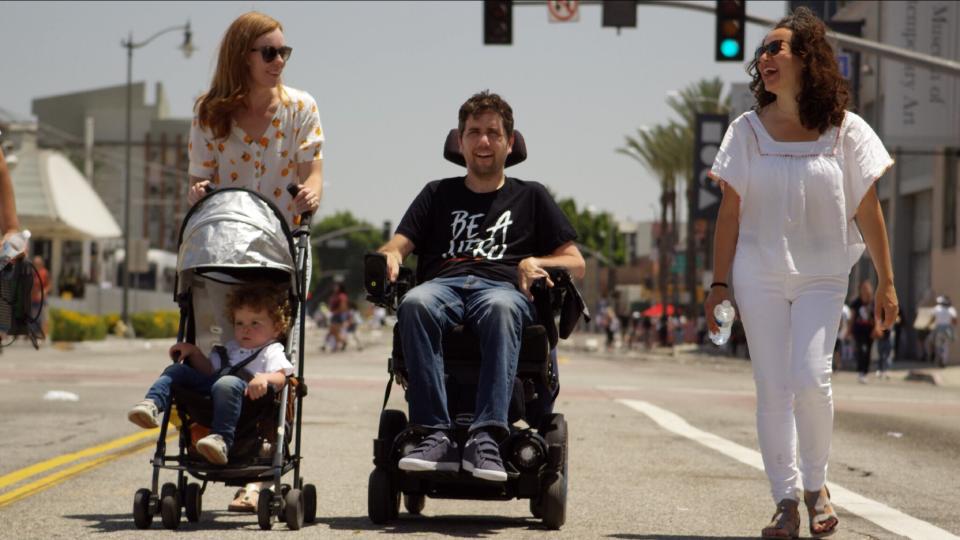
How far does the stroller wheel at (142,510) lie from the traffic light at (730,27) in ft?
55.9

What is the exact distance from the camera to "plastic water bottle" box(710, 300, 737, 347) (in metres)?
6.47

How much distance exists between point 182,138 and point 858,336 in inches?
5192

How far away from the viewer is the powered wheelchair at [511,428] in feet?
21.6

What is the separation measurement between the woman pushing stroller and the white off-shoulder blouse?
5.97 feet

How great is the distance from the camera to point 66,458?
991cm

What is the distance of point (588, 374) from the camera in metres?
29.1

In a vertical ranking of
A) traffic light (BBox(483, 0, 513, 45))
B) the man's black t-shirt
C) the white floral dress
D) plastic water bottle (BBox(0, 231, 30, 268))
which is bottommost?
plastic water bottle (BBox(0, 231, 30, 268))

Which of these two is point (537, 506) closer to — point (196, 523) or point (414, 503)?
point (414, 503)

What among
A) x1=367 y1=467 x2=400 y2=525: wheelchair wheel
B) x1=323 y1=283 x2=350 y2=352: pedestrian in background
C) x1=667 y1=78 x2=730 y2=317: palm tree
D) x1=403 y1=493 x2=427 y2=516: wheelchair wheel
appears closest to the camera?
x1=367 y1=467 x2=400 y2=525: wheelchair wheel

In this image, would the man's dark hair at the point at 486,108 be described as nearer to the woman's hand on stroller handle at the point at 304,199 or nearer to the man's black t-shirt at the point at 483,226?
the man's black t-shirt at the point at 483,226

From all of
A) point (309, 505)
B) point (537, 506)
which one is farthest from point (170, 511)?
point (537, 506)

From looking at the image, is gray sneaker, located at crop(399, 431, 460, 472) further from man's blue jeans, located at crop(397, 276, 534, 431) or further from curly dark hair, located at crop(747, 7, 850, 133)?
curly dark hair, located at crop(747, 7, 850, 133)

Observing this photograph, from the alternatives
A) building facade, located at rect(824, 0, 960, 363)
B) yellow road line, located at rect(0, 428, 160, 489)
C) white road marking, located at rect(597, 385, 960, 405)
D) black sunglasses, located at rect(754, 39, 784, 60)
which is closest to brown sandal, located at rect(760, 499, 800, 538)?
black sunglasses, located at rect(754, 39, 784, 60)

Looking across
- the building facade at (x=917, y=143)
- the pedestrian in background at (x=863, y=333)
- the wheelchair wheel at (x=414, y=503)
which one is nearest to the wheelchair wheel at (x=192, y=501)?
the wheelchair wheel at (x=414, y=503)
